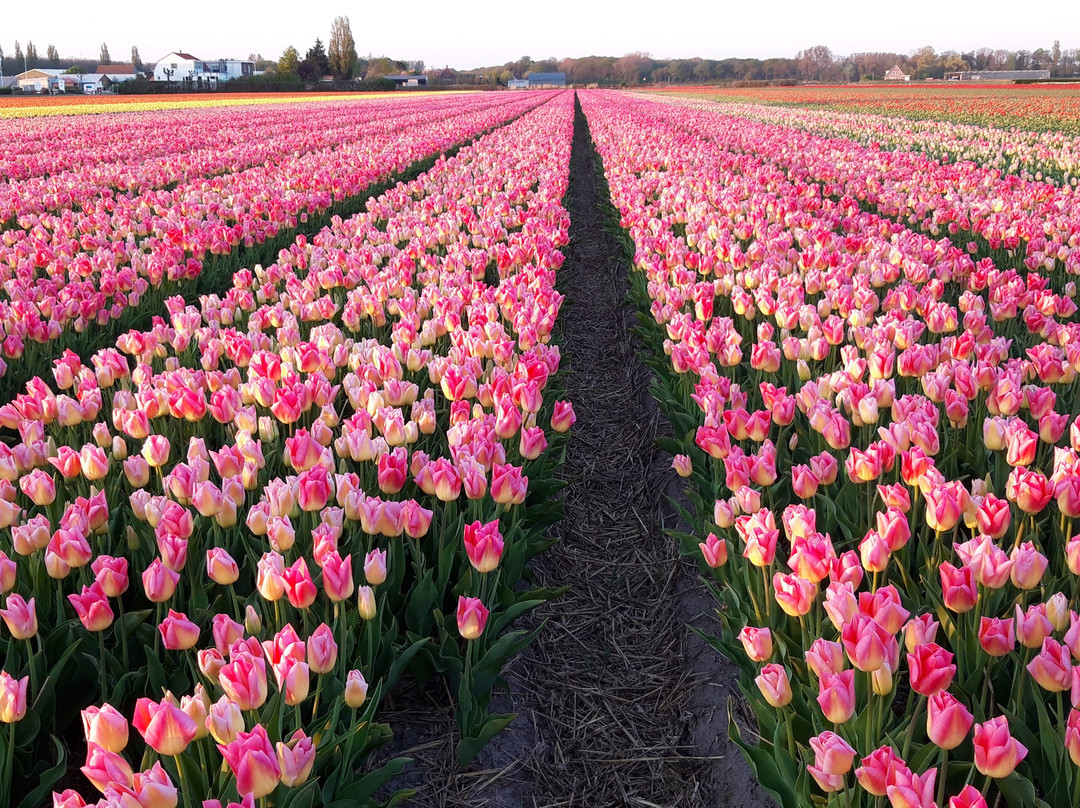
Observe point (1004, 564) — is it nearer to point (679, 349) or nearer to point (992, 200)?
point (679, 349)

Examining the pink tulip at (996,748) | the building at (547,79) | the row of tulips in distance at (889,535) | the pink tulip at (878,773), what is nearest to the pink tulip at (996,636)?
the row of tulips in distance at (889,535)

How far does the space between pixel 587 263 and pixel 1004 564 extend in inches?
290

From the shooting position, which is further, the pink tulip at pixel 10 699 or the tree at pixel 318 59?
the tree at pixel 318 59

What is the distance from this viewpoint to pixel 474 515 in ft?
8.50

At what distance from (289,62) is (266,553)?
91702 mm

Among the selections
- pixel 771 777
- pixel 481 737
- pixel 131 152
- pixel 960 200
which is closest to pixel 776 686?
pixel 771 777

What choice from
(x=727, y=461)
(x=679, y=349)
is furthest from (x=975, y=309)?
(x=727, y=461)

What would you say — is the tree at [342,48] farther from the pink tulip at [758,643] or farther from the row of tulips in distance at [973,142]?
the pink tulip at [758,643]

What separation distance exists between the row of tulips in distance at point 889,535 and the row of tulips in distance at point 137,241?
317 cm

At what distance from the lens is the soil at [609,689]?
91.7 inches

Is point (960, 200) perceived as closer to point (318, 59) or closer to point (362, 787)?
point (362, 787)

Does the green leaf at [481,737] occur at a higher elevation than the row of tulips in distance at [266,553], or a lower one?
lower

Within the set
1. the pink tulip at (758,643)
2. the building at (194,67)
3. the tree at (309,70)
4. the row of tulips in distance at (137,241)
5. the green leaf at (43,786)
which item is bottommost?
the green leaf at (43,786)

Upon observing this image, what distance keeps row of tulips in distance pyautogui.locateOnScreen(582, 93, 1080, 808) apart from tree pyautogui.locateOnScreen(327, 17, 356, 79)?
304 ft
